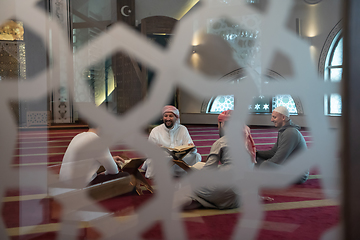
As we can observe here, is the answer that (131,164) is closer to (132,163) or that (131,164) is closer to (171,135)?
(132,163)

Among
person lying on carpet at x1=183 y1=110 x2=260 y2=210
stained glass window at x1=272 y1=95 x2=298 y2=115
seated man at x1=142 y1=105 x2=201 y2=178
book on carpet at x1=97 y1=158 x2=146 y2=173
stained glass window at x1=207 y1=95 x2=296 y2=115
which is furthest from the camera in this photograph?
stained glass window at x1=207 y1=95 x2=296 y2=115

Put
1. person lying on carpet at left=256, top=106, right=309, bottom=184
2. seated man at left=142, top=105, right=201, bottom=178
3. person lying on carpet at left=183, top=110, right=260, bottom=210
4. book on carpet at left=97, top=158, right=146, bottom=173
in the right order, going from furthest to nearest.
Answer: seated man at left=142, top=105, right=201, bottom=178 → person lying on carpet at left=256, top=106, right=309, bottom=184 → book on carpet at left=97, top=158, right=146, bottom=173 → person lying on carpet at left=183, top=110, right=260, bottom=210

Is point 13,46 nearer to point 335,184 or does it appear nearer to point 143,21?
point 143,21

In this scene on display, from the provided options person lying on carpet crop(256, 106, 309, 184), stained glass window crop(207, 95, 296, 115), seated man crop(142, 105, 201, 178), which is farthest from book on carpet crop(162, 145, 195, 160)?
stained glass window crop(207, 95, 296, 115)

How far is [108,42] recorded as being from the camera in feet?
4.43

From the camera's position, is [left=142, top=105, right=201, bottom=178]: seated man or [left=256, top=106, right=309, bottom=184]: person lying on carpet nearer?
[left=256, top=106, right=309, bottom=184]: person lying on carpet

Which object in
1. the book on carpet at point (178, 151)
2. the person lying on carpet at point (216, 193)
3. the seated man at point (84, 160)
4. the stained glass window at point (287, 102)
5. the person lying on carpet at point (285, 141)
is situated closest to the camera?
the seated man at point (84, 160)

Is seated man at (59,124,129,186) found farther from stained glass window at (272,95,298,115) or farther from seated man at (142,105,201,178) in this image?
stained glass window at (272,95,298,115)

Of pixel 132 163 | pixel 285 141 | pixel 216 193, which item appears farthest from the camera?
pixel 285 141

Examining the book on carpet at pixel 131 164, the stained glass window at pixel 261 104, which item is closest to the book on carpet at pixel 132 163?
the book on carpet at pixel 131 164

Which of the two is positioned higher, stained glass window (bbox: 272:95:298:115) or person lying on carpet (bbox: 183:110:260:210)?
stained glass window (bbox: 272:95:298:115)

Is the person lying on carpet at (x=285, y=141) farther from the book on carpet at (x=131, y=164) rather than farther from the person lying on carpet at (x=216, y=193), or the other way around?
the book on carpet at (x=131, y=164)

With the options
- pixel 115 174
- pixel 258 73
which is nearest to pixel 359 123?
pixel 258 73

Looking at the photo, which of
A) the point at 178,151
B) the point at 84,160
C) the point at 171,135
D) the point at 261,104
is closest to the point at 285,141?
the point at 178,151
